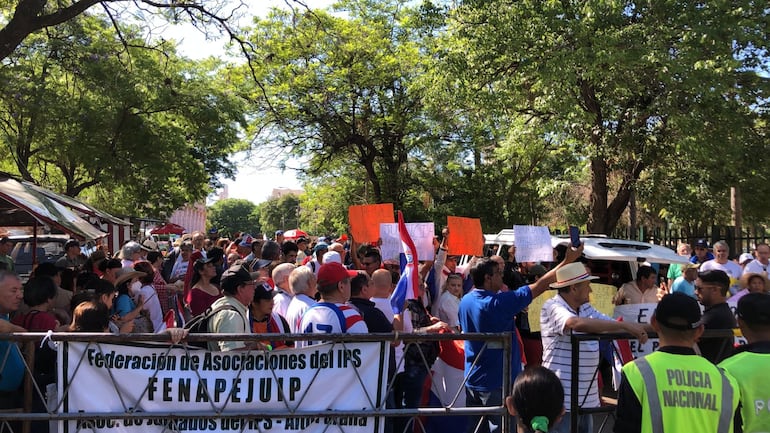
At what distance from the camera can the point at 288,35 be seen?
984 inches

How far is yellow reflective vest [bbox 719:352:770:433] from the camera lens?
312 cm

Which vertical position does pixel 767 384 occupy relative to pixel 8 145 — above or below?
below

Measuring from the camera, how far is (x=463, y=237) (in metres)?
7.92

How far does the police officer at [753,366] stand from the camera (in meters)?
3.12

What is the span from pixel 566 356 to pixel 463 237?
11.0 feet

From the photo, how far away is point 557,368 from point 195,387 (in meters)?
2.52

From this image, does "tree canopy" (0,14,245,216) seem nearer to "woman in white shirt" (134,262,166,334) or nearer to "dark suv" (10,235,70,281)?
"dark suv" (10,235,70,281)

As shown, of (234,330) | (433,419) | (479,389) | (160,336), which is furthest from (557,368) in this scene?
(160,336)

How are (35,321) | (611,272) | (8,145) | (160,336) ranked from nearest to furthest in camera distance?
(160,336) → (35,321) → (611,272) → (8,145)

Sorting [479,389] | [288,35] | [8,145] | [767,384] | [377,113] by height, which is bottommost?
[479,389]

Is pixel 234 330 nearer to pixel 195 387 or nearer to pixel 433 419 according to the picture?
pixel 195 387

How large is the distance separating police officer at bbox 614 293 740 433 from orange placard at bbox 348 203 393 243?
5359mm

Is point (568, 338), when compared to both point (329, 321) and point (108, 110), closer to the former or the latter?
point (329, 321)

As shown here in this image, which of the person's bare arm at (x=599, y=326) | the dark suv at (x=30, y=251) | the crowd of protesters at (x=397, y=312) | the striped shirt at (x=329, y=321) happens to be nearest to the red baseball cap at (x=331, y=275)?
the crowd of protesters at (x=397, y=312)
